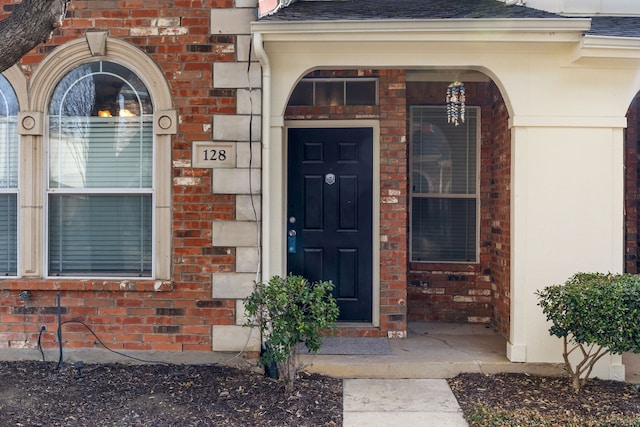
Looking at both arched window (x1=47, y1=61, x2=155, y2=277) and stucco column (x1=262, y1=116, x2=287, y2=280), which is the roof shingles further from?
arched window (x1=47, y1=61, x2=155, y2=277)

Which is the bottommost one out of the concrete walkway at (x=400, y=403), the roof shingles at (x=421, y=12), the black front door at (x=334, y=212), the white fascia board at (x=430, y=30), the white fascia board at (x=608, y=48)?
the concrete walkway at (x=400, y=403)

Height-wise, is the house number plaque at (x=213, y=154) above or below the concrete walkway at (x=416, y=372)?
above

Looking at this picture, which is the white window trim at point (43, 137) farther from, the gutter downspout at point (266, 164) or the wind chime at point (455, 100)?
the wind chime at point (455, 100)

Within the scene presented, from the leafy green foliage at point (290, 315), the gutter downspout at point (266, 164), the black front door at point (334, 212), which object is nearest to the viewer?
the leafy green foliage at point (290, 315)

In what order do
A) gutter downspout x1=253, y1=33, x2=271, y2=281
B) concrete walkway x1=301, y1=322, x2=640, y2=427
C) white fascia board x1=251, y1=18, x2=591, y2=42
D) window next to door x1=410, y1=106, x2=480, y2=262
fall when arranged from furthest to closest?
window next to door x1=410, y1=106, x2=480, y2=262, gutter downspout x1=253, y1=33, x2=271, y2=281, white fascia board x1=251, y1=18, x2=591, y2=42, concrete walkway x1=301, y1=322, x2=640, y2=427

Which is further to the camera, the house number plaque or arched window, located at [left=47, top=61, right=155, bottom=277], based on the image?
arched window, located at [left=47, top=61, right=155, bottom=277]

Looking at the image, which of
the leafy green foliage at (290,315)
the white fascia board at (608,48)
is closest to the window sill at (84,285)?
the leafy green foliage at (290,315)

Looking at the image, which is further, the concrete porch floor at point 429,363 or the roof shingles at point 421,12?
the concrete porch floor at point 429,363

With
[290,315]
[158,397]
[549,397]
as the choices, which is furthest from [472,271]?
[158,397]

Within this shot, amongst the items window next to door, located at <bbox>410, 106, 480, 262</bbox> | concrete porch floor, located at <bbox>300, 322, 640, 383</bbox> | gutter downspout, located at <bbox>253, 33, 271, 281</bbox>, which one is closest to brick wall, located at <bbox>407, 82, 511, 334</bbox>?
window next to door, located at <bbox>410, 106, 480, 262</bbox>

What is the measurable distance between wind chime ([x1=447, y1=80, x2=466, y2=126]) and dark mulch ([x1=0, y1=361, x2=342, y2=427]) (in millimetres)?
3265

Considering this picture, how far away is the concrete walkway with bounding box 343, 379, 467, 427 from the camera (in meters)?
3.89

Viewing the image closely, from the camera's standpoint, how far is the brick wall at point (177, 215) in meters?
4.79

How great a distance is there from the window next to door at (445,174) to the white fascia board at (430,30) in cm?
185
